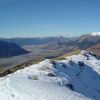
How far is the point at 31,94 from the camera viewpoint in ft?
117

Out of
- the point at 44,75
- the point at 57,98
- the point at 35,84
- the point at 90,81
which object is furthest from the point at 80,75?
the point at 57,98

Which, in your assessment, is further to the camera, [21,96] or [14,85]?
[14,85]

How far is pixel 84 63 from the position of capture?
262 feet

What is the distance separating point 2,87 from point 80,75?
34.8 metres

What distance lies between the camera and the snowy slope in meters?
35.9

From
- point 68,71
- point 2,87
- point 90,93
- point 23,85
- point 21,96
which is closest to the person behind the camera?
point 21,96

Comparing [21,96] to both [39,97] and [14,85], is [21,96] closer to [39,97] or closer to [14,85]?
[39,97]

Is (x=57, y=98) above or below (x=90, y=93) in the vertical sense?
above

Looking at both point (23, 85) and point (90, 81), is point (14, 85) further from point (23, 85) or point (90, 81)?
point (90, 81)

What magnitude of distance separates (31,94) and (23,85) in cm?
476

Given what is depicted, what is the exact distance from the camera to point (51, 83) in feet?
150

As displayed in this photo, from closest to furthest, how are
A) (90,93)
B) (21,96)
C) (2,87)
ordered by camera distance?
(21,96) < (2,87) < (90,93)

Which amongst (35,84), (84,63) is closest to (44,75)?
(35,84)

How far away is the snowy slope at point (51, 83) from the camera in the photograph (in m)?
35.9
